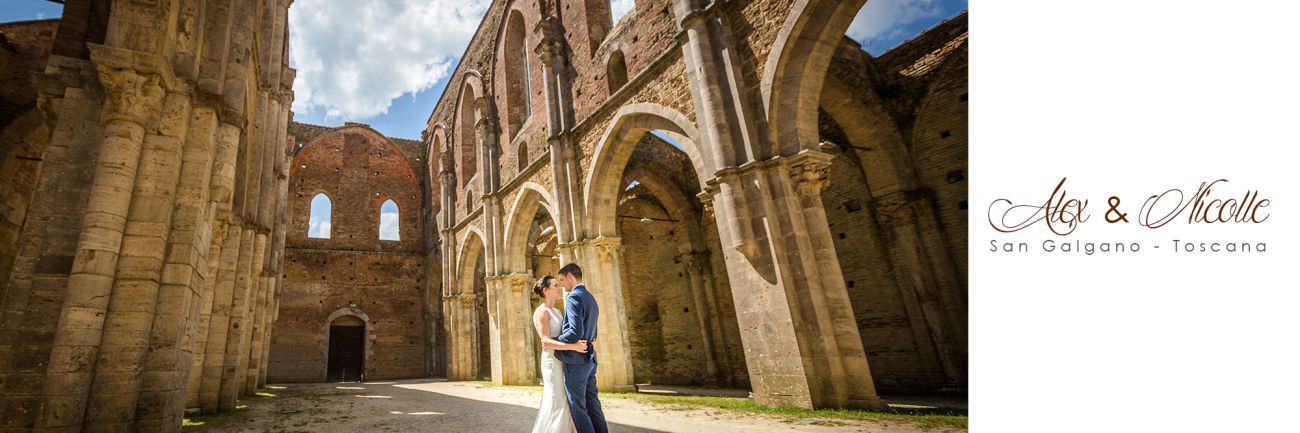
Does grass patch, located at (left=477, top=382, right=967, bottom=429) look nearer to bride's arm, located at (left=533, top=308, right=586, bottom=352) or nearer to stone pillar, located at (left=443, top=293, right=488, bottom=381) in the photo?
bride's arm, located at (left=533, top=308, right=586, bottom=352)

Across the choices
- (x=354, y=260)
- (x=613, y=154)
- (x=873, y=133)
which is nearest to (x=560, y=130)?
(x=613, y=154)

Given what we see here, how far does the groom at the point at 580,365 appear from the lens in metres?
3.18

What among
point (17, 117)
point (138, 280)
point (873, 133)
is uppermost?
point (17, 117)

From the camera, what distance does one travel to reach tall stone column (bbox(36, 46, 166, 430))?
388 cm

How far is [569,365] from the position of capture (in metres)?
3.26

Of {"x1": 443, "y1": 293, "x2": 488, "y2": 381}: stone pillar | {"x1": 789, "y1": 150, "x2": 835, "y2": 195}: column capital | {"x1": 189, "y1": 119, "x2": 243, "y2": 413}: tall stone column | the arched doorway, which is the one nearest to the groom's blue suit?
{"x1": 789, "y1": 150, "x2": 835, "y2": 195}: column capital

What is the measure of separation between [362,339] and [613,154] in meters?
17.0

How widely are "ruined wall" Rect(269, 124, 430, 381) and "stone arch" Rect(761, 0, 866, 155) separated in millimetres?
20424

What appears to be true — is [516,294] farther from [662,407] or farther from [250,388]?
[662,407]

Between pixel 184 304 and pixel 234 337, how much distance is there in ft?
17.4

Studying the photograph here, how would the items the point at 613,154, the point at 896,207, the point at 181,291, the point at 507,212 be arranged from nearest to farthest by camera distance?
the point at 181,291
the point at 896,207
the point at 613,154
the point at 507,212

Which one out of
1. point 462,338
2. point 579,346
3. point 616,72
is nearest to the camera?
point 579,346

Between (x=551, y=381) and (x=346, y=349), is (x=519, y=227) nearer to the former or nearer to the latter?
(x=346, y=349)

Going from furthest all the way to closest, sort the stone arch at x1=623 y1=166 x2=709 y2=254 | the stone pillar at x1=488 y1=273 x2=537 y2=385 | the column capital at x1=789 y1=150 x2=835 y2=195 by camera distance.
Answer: the stone arch at x1=623 y1=166 x2=709 y2=254 → the stone pillar at x1=488 y1=273 x2=537 y2=385 → the column capital at x1=789 y1=150 x2=835 y2=195
